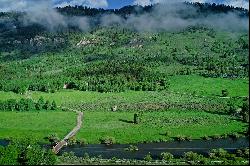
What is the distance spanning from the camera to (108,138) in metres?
184

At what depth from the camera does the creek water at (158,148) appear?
6442 inches

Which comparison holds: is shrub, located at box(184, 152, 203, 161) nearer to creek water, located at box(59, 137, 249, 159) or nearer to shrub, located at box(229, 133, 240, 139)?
creek water, located at box(59, 137, 249, 159)

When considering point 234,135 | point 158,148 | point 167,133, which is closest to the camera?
point 158,148

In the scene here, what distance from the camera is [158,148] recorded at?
17312 centimetres

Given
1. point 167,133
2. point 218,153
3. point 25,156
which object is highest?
point 25,156

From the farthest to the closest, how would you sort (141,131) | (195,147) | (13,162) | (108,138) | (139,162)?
(141,131) < (108,138) < (195,147) < (139,162) < (13,162)

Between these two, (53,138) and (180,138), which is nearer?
(53,138)

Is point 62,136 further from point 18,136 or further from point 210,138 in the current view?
point 210,138

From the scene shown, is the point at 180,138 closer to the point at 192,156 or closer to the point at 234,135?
the point at 234,135

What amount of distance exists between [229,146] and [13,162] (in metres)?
80.8

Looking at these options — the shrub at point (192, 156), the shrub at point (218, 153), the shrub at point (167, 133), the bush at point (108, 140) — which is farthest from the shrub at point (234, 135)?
the bush at point (108, 140)

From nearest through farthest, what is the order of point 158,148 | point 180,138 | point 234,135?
Answer: point 158,148 < point 180,138 < point 234,135

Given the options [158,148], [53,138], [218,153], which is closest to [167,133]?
[158,148]

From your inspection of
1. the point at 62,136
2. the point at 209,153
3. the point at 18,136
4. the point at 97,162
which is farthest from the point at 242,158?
the point at 18,136
